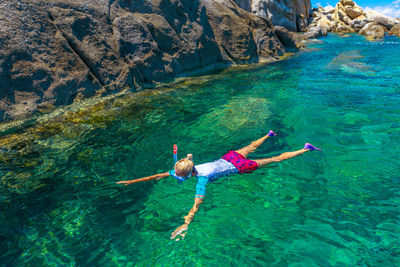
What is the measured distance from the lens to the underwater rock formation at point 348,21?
97.4 feet

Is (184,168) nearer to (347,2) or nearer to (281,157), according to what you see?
(281,157)

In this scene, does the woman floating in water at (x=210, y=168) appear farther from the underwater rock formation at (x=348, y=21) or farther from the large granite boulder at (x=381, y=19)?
the large granite boulder at (x=381, y=19)

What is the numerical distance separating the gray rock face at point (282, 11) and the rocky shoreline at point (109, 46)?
53.7 ft

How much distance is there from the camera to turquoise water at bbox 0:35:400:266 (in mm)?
3365

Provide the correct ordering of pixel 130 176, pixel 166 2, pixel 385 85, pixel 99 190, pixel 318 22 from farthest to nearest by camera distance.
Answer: pixel 318 22
pixel 166 2
pixel 385 85
pixel 130 176
pixel 99 190

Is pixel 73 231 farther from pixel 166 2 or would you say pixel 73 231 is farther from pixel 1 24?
pixel 166 2

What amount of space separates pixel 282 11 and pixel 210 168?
33793 mm

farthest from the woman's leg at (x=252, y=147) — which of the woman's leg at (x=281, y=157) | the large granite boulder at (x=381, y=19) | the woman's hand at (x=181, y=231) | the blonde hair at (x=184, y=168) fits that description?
the large granite boulder at (x=381, y=19)

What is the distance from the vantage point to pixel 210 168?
4547 millimetres

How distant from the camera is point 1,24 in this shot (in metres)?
7.52

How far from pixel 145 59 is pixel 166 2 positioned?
3.92 metres

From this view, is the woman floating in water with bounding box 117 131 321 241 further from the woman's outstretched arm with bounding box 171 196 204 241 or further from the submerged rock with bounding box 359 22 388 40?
the submerged rock with bounding box 359 22 388 40

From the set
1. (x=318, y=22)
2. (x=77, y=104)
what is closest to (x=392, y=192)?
(x=77, y=104)

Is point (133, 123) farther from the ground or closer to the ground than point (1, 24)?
closer to the ground
